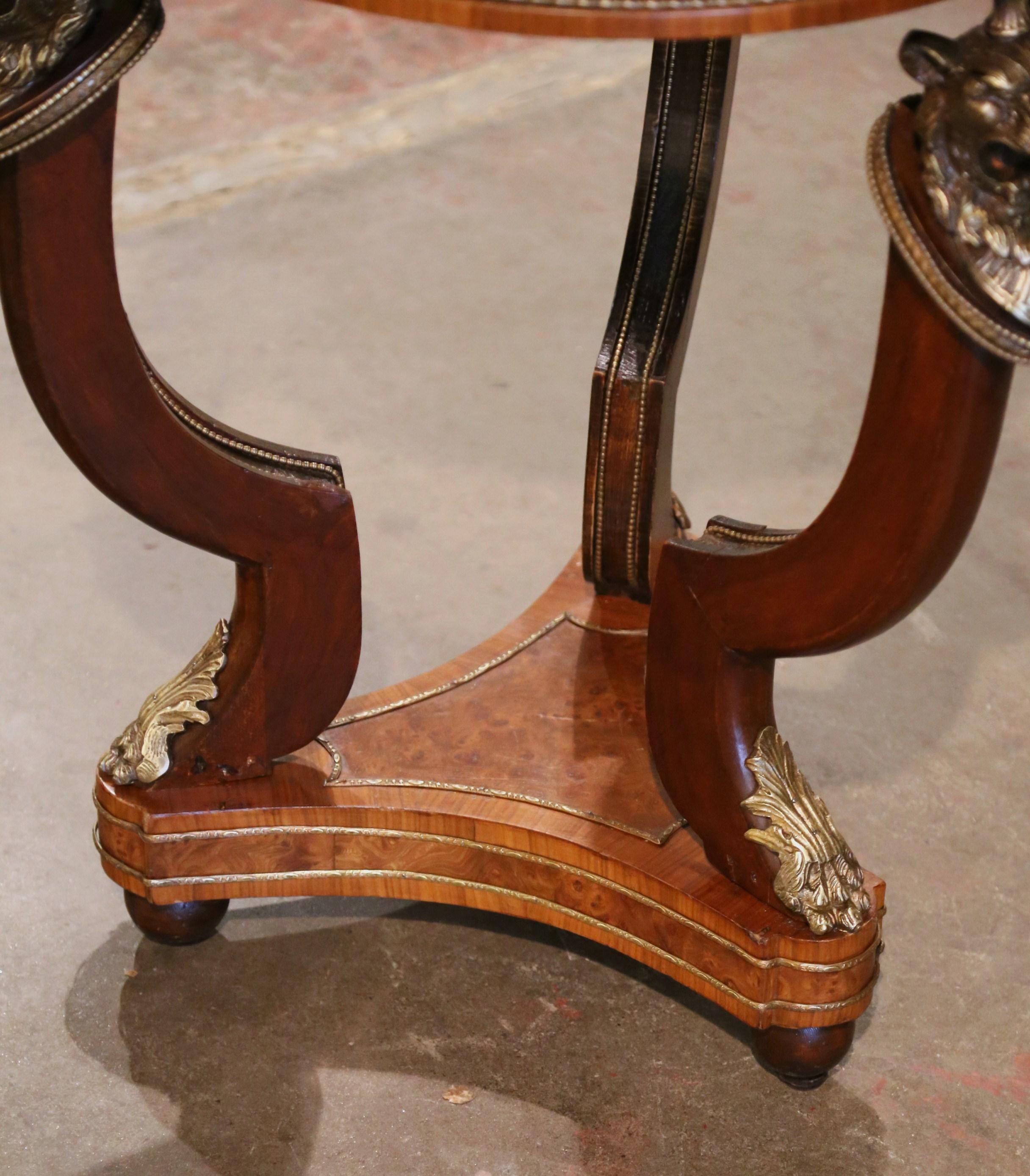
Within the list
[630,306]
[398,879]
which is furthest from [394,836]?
[630,306]

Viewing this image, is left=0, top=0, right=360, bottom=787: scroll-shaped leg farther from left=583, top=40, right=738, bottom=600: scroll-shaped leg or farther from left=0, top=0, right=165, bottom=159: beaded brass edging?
left=583, top=40, right=738, bottom=600: scroll-shaped leg

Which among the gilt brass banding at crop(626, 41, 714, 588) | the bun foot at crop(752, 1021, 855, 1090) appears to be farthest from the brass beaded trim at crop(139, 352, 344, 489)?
the bun foot at crop(752, 1021, 855, 1090)

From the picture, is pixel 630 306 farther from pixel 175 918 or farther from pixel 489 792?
pixel 175 918

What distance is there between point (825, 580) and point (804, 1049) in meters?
0.43

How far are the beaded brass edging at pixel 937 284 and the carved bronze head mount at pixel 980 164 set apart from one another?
13 mm

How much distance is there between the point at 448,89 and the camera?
126 inches

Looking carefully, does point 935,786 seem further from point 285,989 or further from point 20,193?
point 20,193

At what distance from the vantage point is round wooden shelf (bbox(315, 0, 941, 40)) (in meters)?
0.89

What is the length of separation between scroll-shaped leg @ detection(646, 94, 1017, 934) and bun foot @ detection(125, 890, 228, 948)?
44 cm

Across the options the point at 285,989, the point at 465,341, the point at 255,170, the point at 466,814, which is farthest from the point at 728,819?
the point at 255,170

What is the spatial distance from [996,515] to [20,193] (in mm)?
1423

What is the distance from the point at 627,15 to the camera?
888 millimetres

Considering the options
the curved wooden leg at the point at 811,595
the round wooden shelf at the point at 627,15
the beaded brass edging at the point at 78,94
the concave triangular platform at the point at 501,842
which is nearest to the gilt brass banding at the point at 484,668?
the concave triangular platform at the point at 501,842

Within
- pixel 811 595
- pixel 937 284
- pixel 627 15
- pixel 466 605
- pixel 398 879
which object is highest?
pixel 627 15
